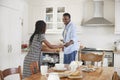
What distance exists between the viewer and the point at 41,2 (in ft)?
19.5

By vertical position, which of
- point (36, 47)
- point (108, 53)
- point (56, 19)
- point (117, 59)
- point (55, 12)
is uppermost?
point (55, 12)

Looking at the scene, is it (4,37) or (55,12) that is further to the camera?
(55,12)

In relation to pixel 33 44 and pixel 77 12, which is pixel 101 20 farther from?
pixel 33 44

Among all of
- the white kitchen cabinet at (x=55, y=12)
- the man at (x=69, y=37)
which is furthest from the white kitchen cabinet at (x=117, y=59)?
the man at (x=69, y=37)

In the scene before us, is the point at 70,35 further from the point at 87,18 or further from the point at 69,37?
the point at 87,18

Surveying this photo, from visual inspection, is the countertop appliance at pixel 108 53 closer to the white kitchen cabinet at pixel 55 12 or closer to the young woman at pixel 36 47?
the white kitchen cabinet at pixel 55 12

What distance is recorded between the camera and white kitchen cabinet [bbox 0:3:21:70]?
400 centimetres

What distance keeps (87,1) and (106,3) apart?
52cm

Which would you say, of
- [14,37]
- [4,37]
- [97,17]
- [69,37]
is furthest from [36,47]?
[97,17]

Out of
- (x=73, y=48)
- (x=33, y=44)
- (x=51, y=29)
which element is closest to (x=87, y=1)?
(x=51, y=29)

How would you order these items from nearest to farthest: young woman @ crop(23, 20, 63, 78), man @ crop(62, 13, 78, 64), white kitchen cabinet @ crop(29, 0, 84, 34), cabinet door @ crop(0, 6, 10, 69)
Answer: young woman @ crop(23, 20, 63, 78) < man @ crop(62, 13, 78, 64) < cabinet door @ crop(0, 6, 10, 69) < white kitchen cabinet @ crop(29, 0, 84, 34)

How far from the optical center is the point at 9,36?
425 cm

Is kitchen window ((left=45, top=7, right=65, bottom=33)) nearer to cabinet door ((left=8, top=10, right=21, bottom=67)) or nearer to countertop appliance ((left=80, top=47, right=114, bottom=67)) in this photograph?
countertop appliance ((left=80, top=47, right=114, bottom=67))

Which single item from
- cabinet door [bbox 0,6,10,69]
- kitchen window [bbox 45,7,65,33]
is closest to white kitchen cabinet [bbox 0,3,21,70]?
cabinet door [bbox 0,6,10,69]
